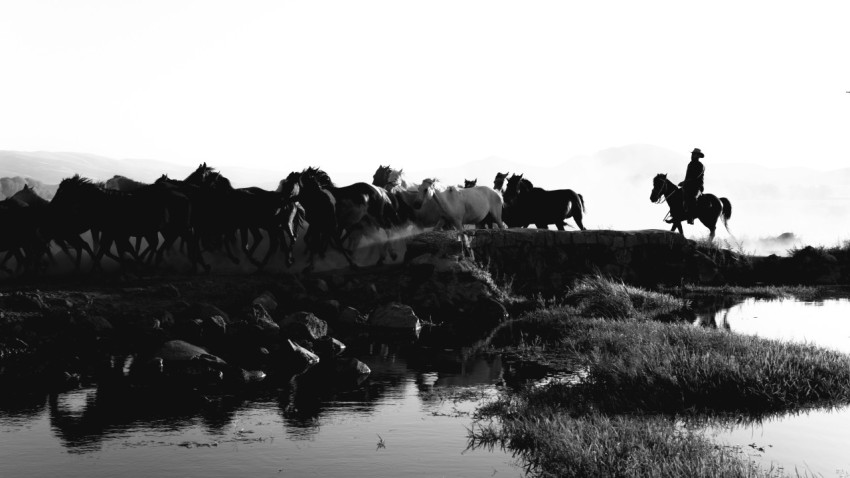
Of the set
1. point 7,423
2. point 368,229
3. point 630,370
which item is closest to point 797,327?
point 630,370

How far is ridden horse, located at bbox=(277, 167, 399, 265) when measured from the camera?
2000cm

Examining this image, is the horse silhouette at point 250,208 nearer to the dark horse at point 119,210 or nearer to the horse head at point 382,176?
the dark horse at point 119,210

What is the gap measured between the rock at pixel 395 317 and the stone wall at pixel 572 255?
290cm

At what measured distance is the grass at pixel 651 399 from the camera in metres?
7.06

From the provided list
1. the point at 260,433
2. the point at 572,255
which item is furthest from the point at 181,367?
the point at 572,255

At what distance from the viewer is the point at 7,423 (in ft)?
30.3

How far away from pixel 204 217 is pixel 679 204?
48.7ft

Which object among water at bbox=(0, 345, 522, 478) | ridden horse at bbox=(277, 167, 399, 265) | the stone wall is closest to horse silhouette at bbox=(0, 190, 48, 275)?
ridden horse at bbox=(277, 167, 399, 265)

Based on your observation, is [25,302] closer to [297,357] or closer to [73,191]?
[73,191]

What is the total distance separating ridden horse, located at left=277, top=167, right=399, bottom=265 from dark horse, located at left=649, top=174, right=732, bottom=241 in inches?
386

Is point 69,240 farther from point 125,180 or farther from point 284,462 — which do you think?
point 284,462

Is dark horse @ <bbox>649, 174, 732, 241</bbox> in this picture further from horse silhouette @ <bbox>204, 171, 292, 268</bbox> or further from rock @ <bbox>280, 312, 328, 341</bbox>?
rock @ <bbox>280, 312, 328, 341</bbox>

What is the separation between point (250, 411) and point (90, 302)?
7.43m

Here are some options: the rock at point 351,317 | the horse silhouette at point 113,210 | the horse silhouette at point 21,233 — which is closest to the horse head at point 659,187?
the rock at point 351,317
